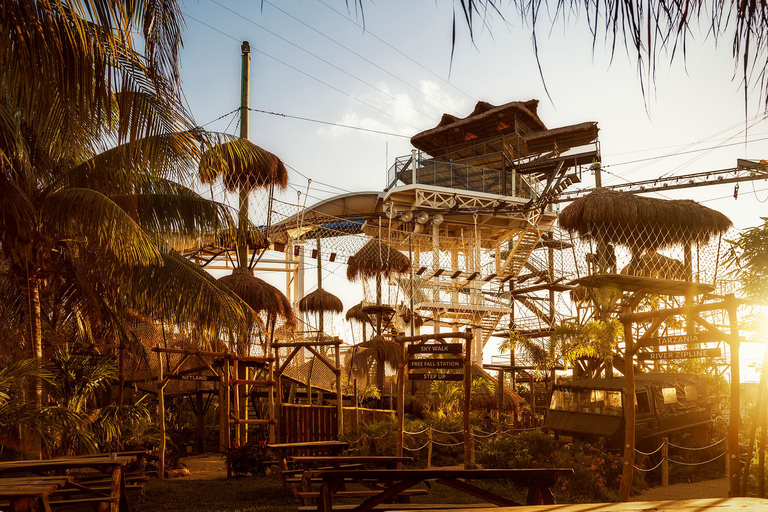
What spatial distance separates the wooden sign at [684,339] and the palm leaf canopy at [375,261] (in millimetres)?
18643

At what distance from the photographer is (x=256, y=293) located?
1895 centimetres

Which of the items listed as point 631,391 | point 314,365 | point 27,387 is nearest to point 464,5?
point 631,391

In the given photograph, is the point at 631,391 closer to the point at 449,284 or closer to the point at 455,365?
the point at 455,365

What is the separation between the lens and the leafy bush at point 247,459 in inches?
537

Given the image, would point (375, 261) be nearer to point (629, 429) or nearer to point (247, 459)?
point (247, 459)

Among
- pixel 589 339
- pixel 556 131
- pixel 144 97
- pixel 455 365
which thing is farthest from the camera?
pixel 556 131

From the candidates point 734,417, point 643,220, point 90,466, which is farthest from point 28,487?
point 643,220

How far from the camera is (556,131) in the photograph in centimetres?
3341

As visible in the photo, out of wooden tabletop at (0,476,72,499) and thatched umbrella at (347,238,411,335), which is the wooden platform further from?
thatched umbrella at (347,238,411,335)

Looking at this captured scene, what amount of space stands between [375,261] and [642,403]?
15.2 metres

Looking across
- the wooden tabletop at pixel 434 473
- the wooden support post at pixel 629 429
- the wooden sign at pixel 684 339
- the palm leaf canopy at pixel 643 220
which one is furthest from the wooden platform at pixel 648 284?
the palm leaf canopy at pixel 643 220

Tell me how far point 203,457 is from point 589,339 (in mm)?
10493

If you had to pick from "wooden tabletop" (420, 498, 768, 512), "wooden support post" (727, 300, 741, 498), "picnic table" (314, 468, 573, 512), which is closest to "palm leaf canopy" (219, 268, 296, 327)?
"wooden support post" (727, 300, 741, 498)

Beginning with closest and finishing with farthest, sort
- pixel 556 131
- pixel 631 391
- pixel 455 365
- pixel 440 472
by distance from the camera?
pixel 440 472, pixel 631 391, pixel 455 365, pixel 556 131
